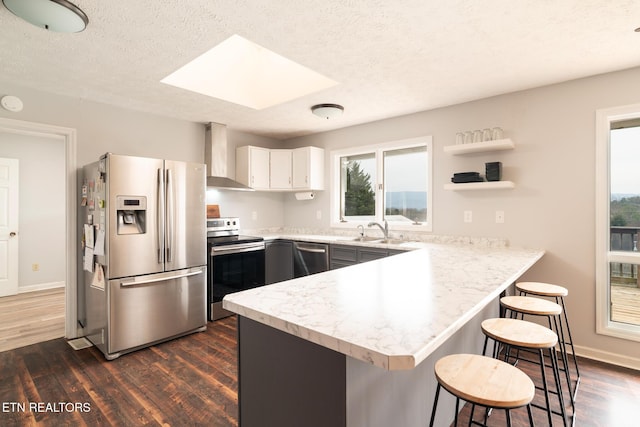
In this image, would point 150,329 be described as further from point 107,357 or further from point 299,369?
point 299,369

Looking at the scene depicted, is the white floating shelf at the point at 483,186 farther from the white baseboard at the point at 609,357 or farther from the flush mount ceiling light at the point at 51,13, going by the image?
the flush mount ceiling light at the point at 51,13

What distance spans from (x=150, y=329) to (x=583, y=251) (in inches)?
151

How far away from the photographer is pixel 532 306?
1.84m

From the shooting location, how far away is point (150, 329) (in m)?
2.88

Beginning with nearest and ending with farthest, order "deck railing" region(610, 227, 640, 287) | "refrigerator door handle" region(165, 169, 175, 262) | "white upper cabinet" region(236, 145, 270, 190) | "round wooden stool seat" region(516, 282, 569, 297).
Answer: "round wooden stool seat" region(516, 282, 569, 297), "deck railing" region(610, 227, 640, 287), "refrigerator door handle" region(165, 169, 175, 262), "white upper cabinet" region(236, 145, 270, 190)

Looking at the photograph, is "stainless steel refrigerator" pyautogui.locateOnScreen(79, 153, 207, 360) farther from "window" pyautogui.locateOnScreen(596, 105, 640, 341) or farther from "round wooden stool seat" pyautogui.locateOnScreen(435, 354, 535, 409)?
"window" pyautogui.locateOnScreen(596, 105, 640, 341)

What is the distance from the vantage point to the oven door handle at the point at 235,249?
3523 mm

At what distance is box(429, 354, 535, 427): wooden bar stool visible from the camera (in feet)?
3.25

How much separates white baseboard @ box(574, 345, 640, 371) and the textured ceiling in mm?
2278

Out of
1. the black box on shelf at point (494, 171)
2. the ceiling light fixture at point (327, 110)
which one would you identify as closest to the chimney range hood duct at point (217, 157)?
the ceiling light fixture at point (327, 110)

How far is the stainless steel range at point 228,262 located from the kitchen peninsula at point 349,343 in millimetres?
2160

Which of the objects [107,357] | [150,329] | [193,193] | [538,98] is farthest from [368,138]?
[107,357]

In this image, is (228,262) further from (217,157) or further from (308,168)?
(308,168)

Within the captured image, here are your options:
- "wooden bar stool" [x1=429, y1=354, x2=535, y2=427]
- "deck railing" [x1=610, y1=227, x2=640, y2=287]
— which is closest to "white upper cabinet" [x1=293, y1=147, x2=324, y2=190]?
"deck railing" [x1=610, y1=227, x2=640, y2=287]
